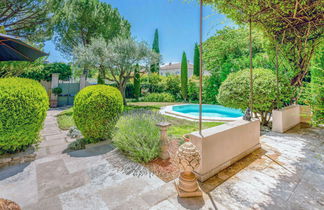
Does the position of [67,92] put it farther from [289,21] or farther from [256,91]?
[289,21]

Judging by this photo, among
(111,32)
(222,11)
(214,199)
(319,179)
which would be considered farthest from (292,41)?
(111,32)

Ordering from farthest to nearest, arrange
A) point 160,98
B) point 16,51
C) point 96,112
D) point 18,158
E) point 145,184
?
point 160,98
point 96,112
point 16,51
point 18,158
point 145,184

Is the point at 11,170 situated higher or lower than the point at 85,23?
lower

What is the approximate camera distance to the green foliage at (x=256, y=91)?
5184mm

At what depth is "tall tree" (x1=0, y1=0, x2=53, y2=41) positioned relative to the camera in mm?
9531

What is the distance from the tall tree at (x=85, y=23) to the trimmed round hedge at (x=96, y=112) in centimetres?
1229

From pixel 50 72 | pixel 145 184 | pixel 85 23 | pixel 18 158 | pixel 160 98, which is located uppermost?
pixel 85 23

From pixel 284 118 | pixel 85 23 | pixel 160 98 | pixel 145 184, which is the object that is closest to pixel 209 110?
pixel 160 98

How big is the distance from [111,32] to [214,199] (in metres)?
16.4

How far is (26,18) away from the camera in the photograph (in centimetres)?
1037

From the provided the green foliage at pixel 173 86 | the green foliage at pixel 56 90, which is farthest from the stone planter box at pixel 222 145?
the green foliage at pixel 173 86

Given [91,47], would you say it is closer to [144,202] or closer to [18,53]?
[18,53]

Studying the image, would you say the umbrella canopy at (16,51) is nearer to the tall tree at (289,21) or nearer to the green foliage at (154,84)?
the tall tree at (289,21)

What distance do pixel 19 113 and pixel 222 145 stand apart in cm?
419
